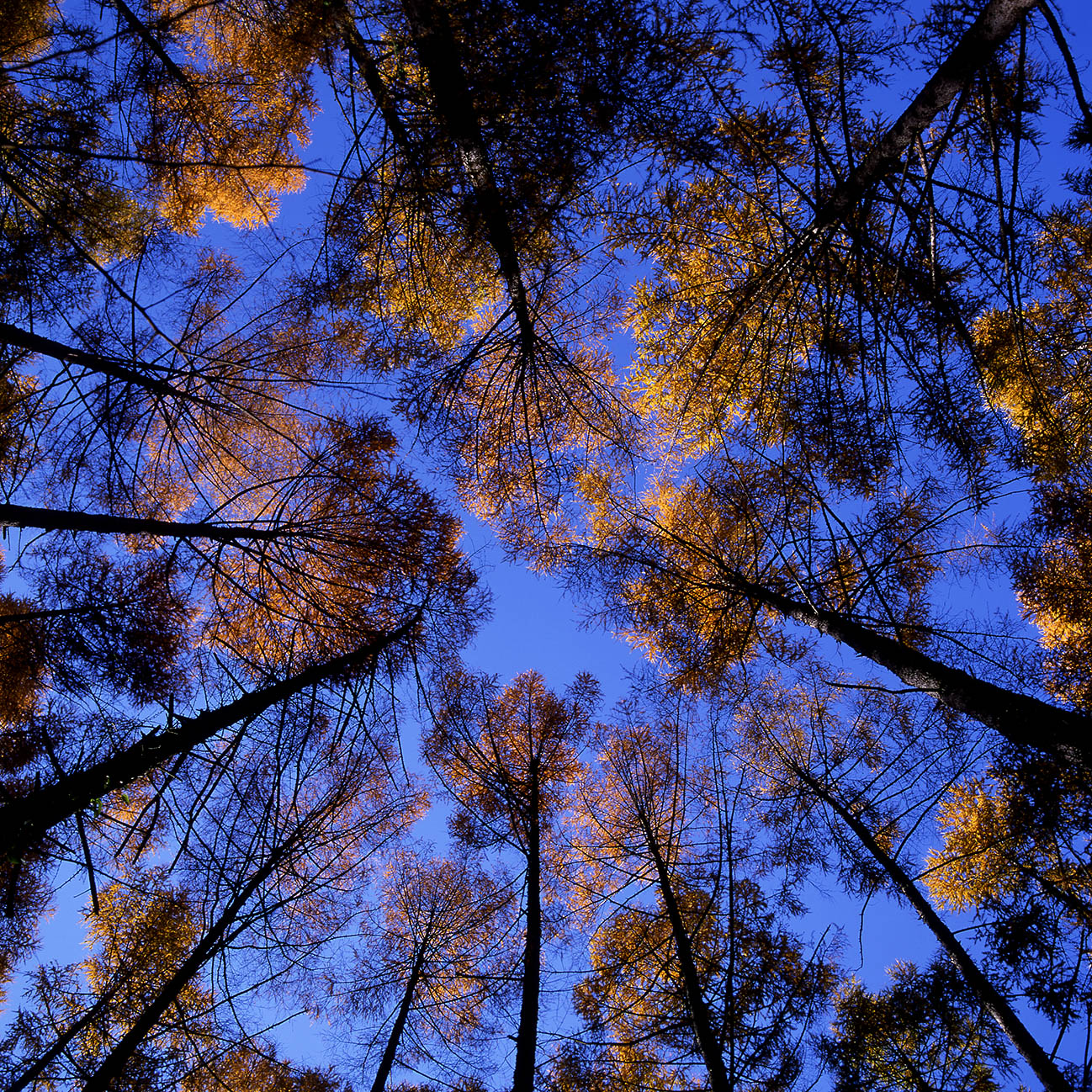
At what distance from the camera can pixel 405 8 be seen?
9.57 feet

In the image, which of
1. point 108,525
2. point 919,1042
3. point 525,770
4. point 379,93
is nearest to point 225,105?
point 379,93

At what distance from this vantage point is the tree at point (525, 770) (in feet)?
21.7

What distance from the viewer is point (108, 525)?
4219 mm

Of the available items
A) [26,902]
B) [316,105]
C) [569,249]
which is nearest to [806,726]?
[569,249]

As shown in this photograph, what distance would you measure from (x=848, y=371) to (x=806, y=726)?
5.96 meters

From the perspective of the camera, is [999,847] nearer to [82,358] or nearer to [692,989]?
[692,989]

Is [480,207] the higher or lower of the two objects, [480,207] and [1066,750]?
the higher

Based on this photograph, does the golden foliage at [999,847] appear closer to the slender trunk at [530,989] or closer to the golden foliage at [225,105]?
the slender trunk at [530,989]

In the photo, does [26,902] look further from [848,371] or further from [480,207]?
[848,371]

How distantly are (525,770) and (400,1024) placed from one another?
3.33 meters

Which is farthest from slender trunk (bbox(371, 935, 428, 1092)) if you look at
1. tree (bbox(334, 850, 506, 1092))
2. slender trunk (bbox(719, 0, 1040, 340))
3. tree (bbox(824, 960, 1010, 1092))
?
slender trunk (bbox(719, 0, 1040, 340))

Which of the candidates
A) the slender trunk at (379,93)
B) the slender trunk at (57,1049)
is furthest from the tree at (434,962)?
the slender trunk at (379,93)

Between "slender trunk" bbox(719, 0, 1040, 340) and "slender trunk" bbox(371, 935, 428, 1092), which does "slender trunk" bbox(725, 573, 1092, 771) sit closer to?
"slender trunk" bbox(719, 0, 1040, 340)

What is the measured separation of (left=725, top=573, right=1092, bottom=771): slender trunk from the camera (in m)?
3.18
